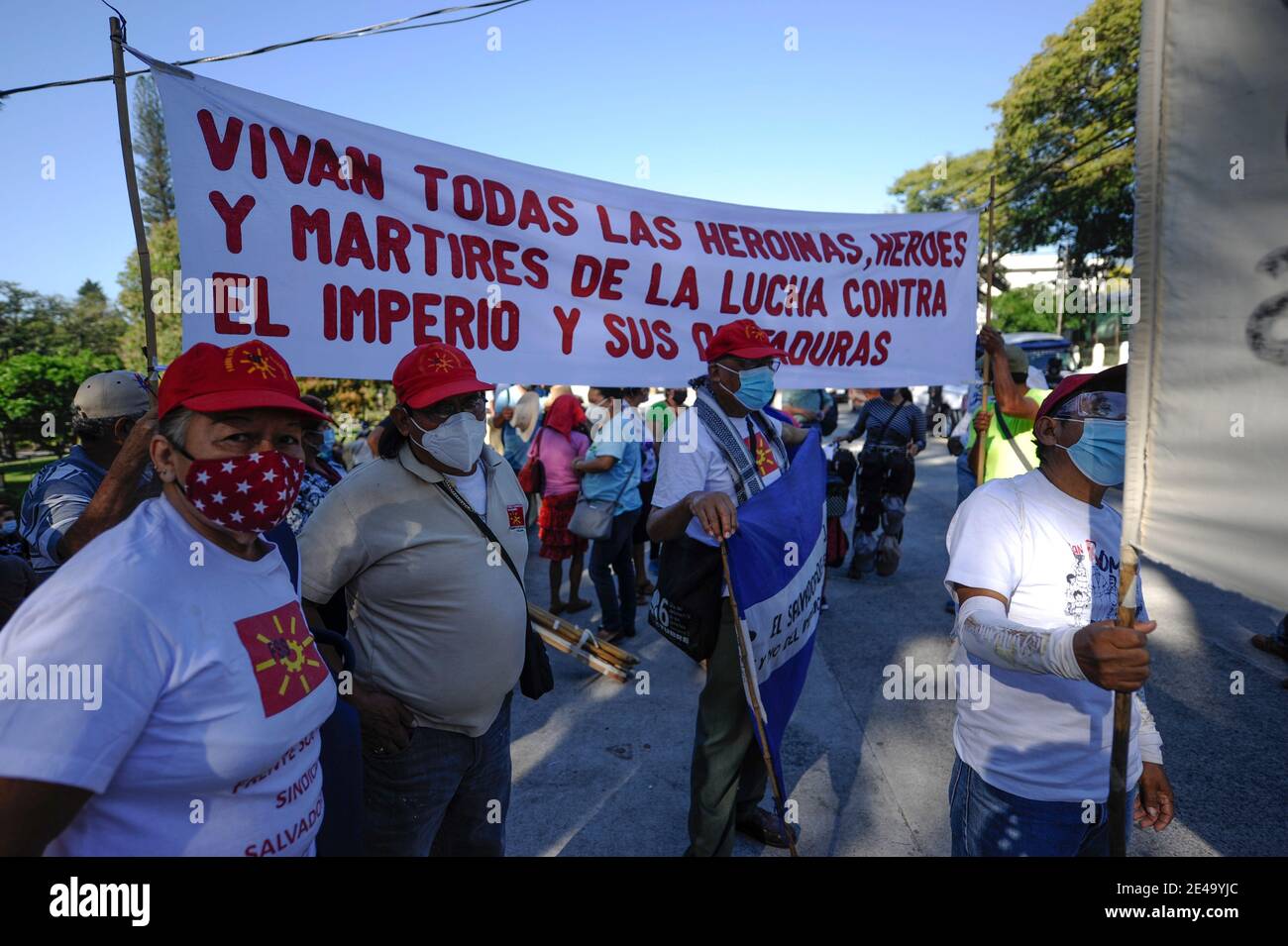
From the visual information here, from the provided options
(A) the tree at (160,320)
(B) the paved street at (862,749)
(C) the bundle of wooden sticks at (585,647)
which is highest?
(A) the tree at (160,320)

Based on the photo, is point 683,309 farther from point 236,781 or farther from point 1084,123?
point 1084,123

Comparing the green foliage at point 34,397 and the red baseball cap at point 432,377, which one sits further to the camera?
the green foliage at point 34,397

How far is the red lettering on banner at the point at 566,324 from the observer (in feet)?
10.5

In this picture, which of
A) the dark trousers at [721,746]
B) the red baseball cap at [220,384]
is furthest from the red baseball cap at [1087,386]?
the red baseball cap at [220,384]

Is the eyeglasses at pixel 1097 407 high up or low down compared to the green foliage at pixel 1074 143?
down

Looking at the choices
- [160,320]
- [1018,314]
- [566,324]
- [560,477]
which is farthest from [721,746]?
[1018,314]

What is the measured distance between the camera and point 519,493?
259cm

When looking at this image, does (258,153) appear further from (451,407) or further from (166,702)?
(166,702)

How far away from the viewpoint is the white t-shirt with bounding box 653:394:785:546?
276 centimetres

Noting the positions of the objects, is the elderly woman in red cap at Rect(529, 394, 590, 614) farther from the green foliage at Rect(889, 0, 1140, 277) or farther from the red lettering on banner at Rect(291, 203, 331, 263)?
the green foliage at Rect(889, 0, 1140, 277)

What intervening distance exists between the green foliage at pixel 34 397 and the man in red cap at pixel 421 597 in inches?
756

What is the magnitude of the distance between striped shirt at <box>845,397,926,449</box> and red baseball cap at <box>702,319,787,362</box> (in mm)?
4445

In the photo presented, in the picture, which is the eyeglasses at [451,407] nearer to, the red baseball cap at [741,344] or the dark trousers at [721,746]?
the red baseball cap at [741,344]

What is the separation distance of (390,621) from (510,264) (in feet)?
5.33
